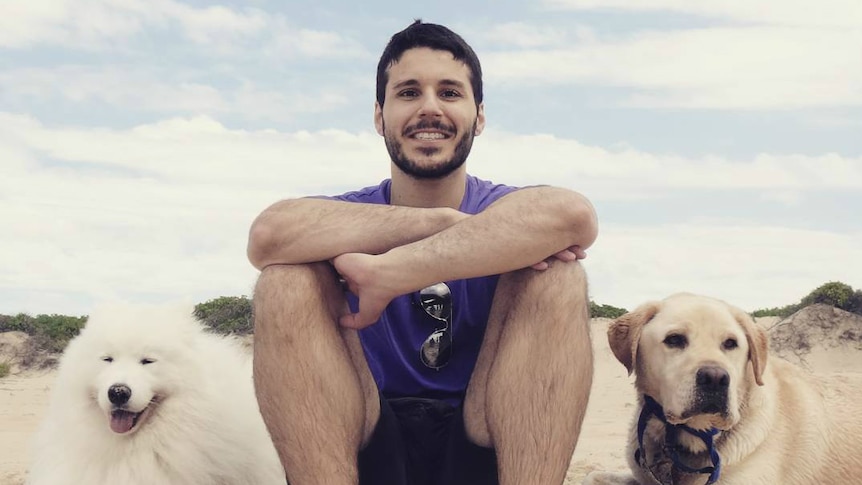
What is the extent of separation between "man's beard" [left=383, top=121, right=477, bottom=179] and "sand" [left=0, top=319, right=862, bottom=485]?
2.32 m

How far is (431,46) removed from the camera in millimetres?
4027

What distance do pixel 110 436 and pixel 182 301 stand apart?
0.71 metres

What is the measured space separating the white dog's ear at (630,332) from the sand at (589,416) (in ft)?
5.52

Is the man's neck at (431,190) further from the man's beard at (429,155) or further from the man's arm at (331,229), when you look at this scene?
the man's arm at (331,229)

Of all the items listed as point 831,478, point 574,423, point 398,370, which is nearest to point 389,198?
point 398,370

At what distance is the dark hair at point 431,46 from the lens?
13.2 ft

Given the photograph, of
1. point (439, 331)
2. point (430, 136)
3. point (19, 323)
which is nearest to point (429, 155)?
point (430, 136)

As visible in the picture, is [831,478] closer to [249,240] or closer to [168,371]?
[249,240]

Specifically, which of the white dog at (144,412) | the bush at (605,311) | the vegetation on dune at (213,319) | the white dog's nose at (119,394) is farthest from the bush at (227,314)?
the white dog's nose at (119,394)

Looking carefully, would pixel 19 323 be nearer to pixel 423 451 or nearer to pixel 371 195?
pixel 371 195

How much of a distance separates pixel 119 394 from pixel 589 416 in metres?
6.45

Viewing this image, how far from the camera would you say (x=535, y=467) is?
9.78 feet

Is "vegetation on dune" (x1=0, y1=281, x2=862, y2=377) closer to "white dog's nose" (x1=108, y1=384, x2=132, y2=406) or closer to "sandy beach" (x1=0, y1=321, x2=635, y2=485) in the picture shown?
"sandy beach" (x1=0, y1=321, x2=635, y2=485)

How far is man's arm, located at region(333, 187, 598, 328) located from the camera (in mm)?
2986
